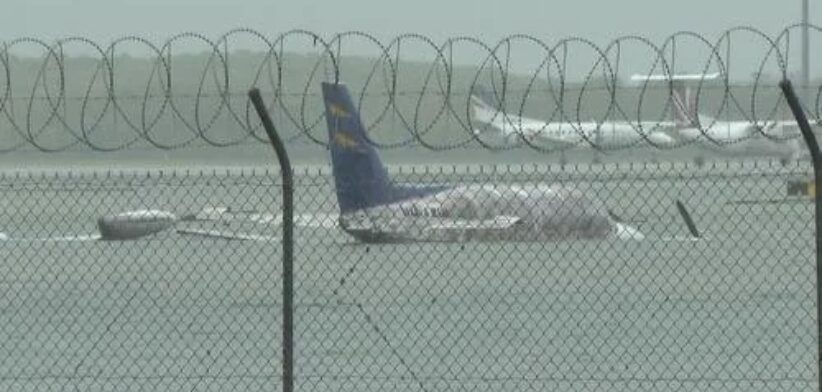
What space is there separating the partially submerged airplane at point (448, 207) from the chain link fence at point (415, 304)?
457 mm

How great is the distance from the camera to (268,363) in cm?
2538

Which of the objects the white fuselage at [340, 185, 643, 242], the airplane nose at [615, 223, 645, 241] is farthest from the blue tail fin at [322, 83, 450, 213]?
the airplane nose at [615, 223, 645, 241]

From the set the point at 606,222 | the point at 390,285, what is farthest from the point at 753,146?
the point at 390,285

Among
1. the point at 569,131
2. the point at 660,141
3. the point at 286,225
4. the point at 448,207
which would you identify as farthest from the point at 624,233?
the point at 286,225

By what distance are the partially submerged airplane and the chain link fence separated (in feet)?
1.50

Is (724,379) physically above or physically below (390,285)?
above

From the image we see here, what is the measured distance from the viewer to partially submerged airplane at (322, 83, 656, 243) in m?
36.3

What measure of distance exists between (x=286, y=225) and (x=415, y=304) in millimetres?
19611

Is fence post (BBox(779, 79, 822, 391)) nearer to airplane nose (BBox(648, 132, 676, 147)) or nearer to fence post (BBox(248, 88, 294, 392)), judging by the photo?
airplane nose (BBox(648, 132, 676, 147))

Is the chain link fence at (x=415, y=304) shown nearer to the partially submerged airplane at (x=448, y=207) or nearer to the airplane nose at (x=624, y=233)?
the airplane nose at (x=624, y=233)

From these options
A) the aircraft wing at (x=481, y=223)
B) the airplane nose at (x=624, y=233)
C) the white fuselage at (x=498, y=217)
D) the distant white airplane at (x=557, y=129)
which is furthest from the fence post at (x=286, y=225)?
the airplane nose at (x=624, y=233)

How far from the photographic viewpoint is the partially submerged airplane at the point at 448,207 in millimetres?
36312

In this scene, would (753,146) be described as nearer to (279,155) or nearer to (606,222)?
(606,222)

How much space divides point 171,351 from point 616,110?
11.4m
